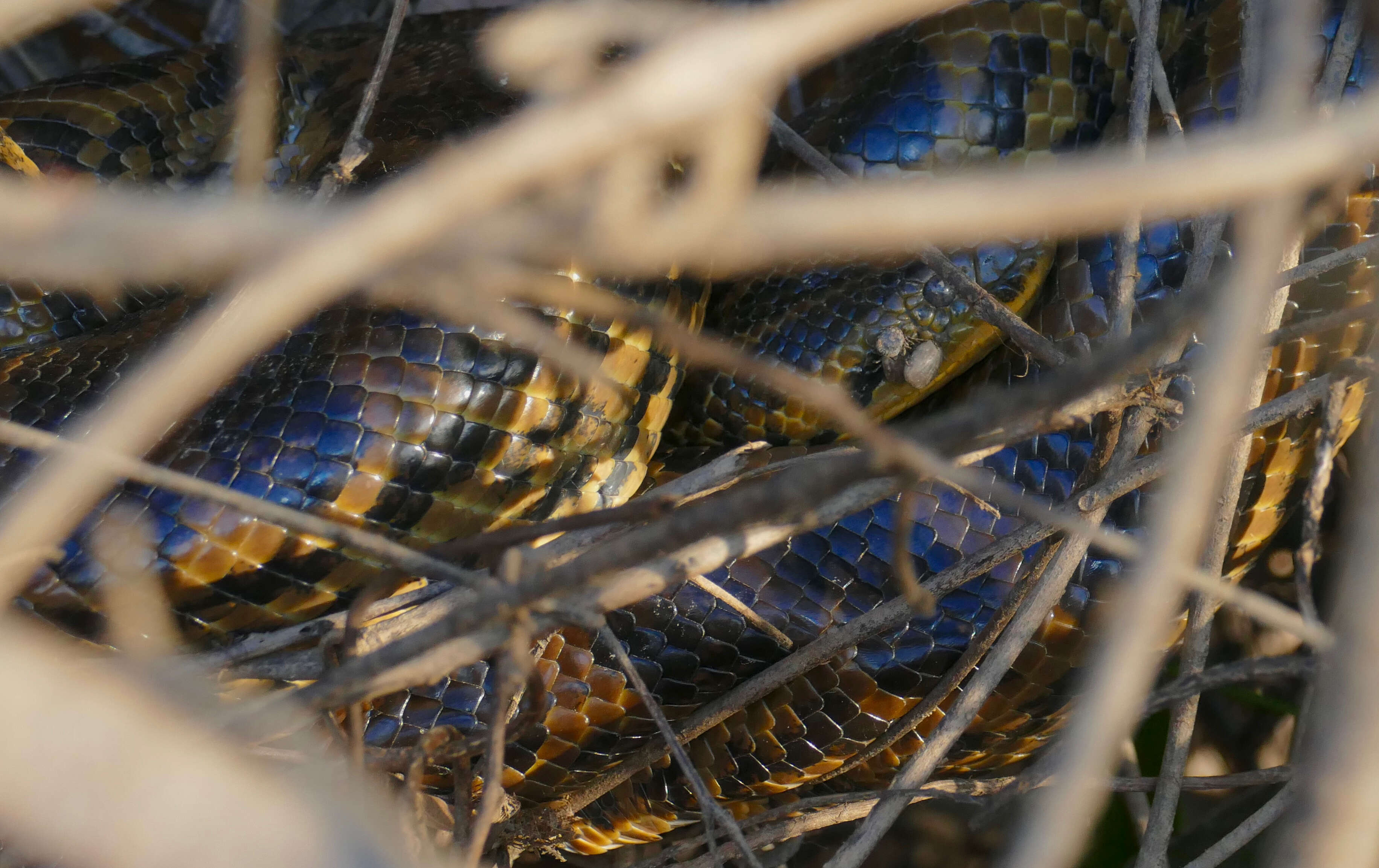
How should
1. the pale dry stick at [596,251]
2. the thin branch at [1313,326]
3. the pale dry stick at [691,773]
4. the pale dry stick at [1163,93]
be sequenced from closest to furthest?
1. the pale dry stick at [596,251]
2. the thin branch at [1313,326]
3. the pale dry stick at [691,773]
4. the pale dry stick at [1163,93]

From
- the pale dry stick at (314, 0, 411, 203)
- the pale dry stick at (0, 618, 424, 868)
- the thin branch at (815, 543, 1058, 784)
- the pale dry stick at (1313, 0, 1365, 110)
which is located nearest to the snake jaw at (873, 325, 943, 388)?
the thin branch at (815, 543, 1058, 784)

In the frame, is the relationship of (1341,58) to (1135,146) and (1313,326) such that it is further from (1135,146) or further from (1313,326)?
(1313,326)

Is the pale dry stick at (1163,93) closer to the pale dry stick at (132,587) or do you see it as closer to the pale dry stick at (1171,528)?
the pale dry stick at (1171,528)

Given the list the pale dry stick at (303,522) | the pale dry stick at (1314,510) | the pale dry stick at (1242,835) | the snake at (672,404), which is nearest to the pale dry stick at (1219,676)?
the pale dry stick at (1314,510)

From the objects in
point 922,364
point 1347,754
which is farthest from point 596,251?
point 922,364

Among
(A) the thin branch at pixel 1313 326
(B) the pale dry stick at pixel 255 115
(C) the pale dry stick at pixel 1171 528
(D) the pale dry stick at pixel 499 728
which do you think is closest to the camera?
(C) the pale dry stick at pixel 1171 528

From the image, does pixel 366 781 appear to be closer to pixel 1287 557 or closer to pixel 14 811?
pixel 14 811

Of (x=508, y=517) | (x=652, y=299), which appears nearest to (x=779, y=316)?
(x=652, y=299)
